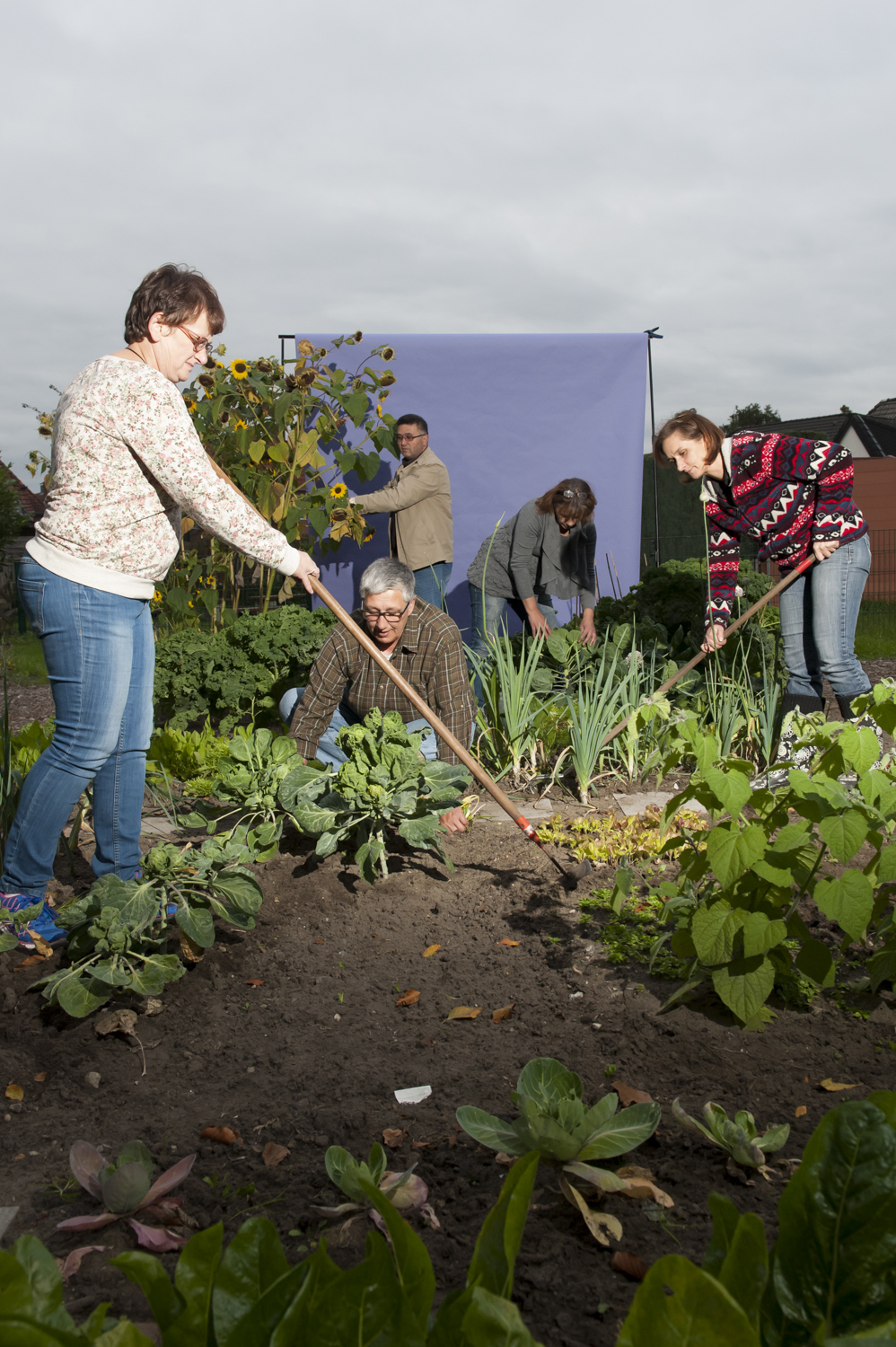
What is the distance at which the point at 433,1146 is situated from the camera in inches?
63.9

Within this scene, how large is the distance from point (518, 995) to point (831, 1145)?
152 cm

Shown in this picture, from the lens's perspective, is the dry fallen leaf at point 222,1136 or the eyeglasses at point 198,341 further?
the eyeglasses at point 198,341

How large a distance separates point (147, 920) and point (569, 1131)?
1.11 metres

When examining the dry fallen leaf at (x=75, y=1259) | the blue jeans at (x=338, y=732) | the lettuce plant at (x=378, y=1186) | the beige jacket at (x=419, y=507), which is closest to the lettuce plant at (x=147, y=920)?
the dry fallen leaf at (x=75, y=1259)

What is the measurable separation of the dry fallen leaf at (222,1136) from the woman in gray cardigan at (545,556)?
11.1 feet

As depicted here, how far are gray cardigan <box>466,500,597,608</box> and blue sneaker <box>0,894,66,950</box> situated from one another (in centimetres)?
311

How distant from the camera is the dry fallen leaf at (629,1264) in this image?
4.21 ft

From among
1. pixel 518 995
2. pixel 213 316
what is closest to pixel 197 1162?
pixel 518 995

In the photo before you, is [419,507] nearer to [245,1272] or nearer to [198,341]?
[198,341]

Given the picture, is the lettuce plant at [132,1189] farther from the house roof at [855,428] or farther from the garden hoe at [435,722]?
the house roof at [855,428]

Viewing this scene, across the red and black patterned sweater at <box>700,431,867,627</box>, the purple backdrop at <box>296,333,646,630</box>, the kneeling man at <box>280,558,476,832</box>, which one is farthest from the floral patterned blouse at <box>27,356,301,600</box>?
the purple backdrop at <box>296,333,646,630</box>

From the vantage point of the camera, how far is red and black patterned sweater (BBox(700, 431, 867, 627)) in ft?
12.4

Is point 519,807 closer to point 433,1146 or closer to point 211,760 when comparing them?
point 211,760

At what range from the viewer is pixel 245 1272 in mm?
736
